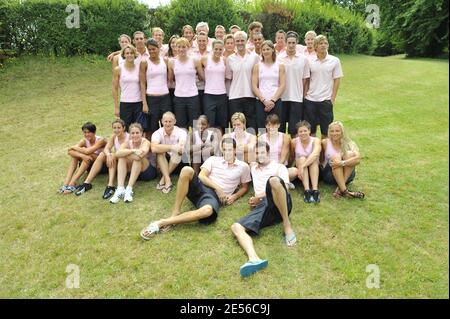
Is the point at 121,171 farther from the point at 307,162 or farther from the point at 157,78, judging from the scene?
the point at 307,162

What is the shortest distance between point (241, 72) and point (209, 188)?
2128 mm

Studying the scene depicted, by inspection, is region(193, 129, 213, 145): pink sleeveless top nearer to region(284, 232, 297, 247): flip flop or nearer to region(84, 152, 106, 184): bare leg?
region(84, 152, 106, 184): bare leg

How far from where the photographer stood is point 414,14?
23.5 metres

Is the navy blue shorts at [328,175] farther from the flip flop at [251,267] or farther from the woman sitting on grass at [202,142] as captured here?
the flip flop at [251,267]

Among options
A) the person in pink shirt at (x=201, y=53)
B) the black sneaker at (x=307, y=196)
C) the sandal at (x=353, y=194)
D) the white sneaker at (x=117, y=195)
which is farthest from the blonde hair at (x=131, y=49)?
the sandal at (x=353, y=194)

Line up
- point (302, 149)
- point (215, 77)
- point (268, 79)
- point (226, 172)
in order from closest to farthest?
point (226, 172)
point (302, 149)
point (268, 79)
point (215, 77)

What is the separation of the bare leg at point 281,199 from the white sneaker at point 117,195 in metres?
2.50

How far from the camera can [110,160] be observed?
6402 millimetres

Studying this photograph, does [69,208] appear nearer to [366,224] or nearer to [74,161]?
[74,161]

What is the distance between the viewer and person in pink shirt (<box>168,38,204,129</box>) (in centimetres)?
652

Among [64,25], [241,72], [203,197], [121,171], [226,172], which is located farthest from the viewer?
[64,25]

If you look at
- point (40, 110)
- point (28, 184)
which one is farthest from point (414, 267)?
point (40, 110)

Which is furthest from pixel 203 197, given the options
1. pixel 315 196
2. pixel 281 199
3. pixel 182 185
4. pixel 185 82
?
pixel 185 82

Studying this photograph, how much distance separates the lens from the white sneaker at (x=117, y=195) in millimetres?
5953
